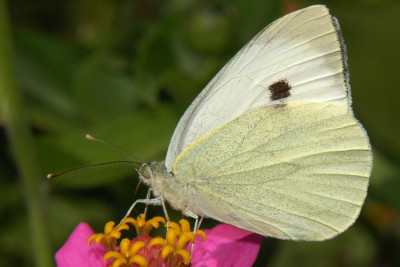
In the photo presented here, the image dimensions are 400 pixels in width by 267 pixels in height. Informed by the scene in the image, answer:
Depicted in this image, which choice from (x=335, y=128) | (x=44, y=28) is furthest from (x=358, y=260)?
(x=44, y=28)

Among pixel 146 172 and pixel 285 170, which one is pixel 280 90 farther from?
pixel 146 172

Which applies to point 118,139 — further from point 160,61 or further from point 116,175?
point 160,61

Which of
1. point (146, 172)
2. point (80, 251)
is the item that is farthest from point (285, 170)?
point (80, 251)

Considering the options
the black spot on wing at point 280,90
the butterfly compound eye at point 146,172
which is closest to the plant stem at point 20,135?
the butterfly compound eye at point 146,172

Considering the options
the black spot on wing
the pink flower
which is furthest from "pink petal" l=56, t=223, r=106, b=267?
the black spot on wing

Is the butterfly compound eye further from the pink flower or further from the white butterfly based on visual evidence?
the pink flower
